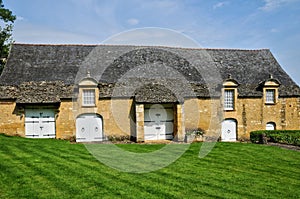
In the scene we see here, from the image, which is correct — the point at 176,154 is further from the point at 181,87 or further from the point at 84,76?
the point at 84,76

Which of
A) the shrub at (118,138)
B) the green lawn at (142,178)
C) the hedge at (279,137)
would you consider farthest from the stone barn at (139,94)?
the green lawn at (142,178)

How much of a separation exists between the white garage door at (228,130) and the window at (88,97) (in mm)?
9706

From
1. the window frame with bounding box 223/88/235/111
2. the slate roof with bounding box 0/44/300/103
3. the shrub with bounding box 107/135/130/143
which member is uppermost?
the slate roof with bounding box 0/44/300/103

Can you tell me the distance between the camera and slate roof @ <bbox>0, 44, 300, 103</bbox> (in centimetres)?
1922

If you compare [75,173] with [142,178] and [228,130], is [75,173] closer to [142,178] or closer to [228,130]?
[142,178]

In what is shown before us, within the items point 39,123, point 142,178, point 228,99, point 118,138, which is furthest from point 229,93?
point 142,178

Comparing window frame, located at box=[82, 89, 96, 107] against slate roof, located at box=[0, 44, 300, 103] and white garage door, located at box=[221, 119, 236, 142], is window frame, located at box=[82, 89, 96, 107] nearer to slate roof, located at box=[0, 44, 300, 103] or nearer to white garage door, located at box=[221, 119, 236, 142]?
slate roof, located at box=[0, 44, 300, 103]

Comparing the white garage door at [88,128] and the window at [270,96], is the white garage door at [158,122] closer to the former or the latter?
the white garage door at [88,128]

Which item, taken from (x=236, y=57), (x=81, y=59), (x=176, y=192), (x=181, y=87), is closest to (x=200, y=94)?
(x=181, y=87)

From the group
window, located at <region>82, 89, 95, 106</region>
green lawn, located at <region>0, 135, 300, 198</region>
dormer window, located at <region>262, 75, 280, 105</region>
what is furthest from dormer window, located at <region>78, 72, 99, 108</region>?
dormer window, located at <region>262, 75, 280, 105</region>

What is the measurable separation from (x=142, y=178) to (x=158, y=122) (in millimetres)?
11390

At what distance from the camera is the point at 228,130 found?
21.5 meters

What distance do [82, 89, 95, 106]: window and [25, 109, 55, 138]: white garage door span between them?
2.19 m

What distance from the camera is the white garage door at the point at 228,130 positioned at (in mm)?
21469
